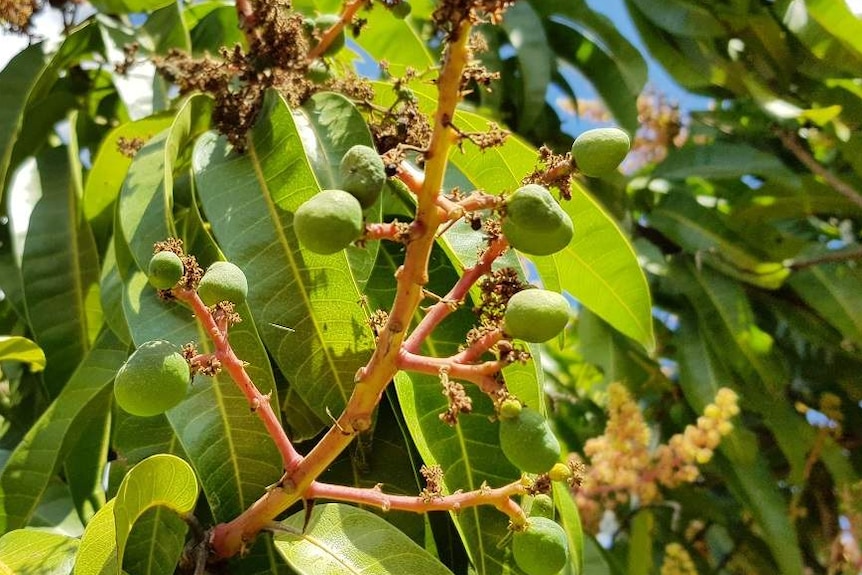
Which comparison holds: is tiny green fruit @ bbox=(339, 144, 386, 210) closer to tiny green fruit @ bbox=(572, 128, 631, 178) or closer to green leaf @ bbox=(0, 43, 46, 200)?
tiny green fruit @ bbox=(572, 128, 631, 178)

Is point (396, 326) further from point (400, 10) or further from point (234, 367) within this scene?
point (400, 10)

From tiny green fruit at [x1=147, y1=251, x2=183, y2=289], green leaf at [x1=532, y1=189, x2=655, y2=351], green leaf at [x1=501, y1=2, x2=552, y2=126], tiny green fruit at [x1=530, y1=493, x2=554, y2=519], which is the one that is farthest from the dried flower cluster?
tiny green fruit at [x1=147, y1=251, x2=183, y2=289]

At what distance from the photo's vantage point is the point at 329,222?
2.25 ft

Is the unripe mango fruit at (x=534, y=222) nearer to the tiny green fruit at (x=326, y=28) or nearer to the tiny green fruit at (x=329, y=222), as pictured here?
Answer: the tiny green fruit at (x=329, y=222)

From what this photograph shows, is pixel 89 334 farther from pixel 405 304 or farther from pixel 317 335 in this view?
pixel 405 304

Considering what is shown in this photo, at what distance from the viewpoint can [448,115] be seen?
0.71 meters

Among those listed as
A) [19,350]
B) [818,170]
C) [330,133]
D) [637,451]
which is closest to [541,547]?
[330,133]

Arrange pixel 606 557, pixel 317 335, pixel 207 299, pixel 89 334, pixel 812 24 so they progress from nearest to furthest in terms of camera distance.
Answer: pixel 207 299 < pixel 317 335 < pixel 89 334 < pixel 606 557 < pixel 812 24

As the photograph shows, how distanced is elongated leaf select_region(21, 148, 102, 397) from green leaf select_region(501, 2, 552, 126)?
1078 mm

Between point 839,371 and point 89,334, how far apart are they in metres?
1.96

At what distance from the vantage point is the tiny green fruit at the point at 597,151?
78 centimetres

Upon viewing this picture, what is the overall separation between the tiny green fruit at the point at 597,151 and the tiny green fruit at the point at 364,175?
0.18 metres

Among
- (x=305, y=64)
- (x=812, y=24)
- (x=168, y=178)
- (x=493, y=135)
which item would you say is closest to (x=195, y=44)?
(x=305, y=64)

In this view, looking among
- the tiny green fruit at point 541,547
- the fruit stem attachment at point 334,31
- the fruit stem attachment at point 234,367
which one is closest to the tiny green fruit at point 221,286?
the fruit stem attachment at point 234,367
